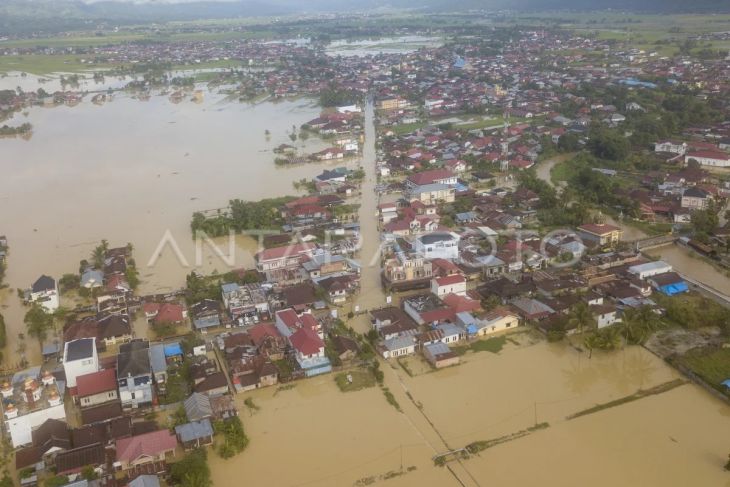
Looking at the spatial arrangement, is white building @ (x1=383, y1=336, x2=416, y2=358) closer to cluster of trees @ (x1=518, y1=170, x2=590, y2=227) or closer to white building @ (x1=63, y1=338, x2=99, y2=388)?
white building @ (x1=63, y1=338, x2=99, y2=388)

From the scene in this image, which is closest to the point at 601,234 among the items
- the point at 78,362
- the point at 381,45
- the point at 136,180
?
the point at 78,362

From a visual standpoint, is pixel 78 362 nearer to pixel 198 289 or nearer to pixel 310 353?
pixel 198 289

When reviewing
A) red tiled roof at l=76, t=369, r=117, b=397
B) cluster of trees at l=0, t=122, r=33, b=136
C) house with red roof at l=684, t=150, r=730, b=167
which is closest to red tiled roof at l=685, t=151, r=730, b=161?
house with red roof at l=684, t=150, r=730, b=167

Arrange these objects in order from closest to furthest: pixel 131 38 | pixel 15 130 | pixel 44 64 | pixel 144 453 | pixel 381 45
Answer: pixel 144 453, pixel 15 130, pixel 44 64, pixel 381 45, pixel 131 38

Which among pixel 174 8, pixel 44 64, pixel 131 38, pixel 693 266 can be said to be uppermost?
pixel 174 8

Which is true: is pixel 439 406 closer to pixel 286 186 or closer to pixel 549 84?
pixel 286 186

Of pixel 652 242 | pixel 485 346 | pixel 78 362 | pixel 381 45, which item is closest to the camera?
pixel 78 362

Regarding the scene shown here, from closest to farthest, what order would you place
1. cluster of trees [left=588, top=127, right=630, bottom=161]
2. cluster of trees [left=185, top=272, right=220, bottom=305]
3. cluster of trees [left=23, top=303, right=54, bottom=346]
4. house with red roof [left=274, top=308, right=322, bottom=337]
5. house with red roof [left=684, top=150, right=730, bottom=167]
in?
house with red roof [left=274, top=308, right=322, bottom=337] → cluster of trees [left=23, top=303, right=54, bottom=346] → cluster of trees [left=185, top=272, right=220, bottom=305] → house with red roof [left=684, top=150, right=730, bottom=167] → cluster of trees [left=588, top=127, right=630, bottom=161]
